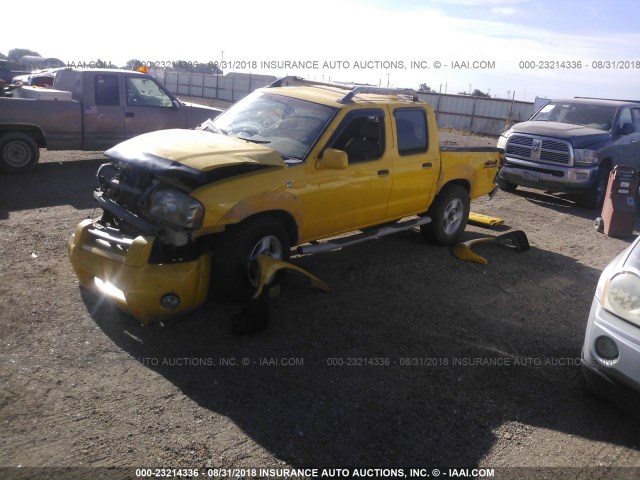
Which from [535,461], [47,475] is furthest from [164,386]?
[535,461]

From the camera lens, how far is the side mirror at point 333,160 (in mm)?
5348

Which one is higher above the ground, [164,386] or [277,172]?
[277,172]

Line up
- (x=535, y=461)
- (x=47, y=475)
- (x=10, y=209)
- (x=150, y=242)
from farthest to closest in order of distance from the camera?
(x=10, y=209) < (x=150, y=242) < (x=535, y=461) < (x=47, y=475)

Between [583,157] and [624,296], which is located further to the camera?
[583,157]

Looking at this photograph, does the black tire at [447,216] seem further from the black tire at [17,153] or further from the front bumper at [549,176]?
the black tire at [17,153]

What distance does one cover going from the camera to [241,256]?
Answer: 4777mm

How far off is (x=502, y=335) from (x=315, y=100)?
301 centimetres

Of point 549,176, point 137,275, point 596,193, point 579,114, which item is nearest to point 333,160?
point 137,275

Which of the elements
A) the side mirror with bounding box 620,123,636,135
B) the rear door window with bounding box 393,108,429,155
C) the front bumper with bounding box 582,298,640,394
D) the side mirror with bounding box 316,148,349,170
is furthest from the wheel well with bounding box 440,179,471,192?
the side mirror with bounding box 620,123,636,135

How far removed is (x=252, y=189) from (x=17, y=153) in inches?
290

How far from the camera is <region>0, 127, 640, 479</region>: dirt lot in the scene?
3336 millimetres

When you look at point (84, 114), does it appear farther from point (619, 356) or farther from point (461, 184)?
point (619, 356)

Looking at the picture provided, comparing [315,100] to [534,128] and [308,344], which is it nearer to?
[308,344]

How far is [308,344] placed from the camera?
181 inches
